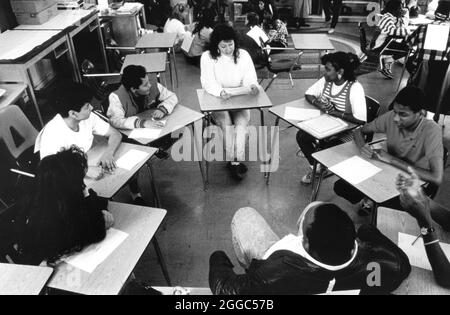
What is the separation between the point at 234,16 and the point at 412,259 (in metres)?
7.95

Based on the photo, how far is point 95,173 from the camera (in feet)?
7.50

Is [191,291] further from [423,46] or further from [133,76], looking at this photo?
[423,46]

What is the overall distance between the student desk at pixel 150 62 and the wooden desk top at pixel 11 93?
1176 millimetres

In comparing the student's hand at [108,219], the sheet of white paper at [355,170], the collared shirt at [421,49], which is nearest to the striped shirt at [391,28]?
the collared shirt at [421,49]

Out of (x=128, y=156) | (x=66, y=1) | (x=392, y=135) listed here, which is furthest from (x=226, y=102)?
(x=66, y=1)

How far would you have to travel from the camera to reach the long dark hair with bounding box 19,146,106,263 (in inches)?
62.9

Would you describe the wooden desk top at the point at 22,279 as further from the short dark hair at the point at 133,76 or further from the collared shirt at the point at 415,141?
the collared shirt at the point at 415,141

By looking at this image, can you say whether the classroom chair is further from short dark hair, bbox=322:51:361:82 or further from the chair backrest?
short dark hair, bbox=322:51:361:82

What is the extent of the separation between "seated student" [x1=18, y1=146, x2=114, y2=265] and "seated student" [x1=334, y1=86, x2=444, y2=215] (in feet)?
6.09

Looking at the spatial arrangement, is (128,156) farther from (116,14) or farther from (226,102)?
(116,14)

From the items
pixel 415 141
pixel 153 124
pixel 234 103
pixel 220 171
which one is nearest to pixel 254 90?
pixel 234 103

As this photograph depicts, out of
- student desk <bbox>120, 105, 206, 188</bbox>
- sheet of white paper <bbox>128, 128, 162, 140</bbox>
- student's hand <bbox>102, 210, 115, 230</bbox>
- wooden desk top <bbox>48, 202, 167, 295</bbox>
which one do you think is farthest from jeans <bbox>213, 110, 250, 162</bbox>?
student's hand <bbox>102, 210, 115, 230</bbox>

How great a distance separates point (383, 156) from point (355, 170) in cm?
24

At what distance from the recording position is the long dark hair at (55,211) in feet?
5.24
